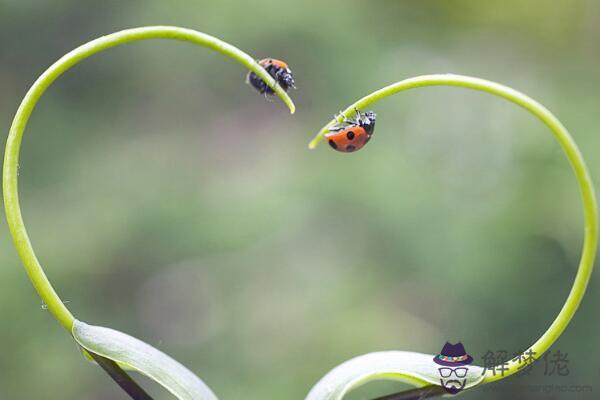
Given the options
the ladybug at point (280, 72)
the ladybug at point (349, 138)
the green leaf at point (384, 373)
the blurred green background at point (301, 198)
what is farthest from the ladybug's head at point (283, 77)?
the blurred green background at point (301, 198)

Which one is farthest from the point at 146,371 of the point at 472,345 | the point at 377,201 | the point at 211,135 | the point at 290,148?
the point at 211,135

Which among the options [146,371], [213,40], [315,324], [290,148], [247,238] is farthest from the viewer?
[290,148]

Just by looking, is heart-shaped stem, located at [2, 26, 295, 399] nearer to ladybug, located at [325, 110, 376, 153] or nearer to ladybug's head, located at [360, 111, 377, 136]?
ladybug, located at [325, 110, 376, 153]

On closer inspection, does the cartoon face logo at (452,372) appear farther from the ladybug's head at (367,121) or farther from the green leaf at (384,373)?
the ladybug's head at (367,121)

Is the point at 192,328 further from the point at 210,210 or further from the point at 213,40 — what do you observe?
the point at 213,40

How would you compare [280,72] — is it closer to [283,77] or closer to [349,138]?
[283,77]

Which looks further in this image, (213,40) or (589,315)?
(589,315)

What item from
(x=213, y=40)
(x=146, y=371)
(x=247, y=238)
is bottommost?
(x=146, y=371)

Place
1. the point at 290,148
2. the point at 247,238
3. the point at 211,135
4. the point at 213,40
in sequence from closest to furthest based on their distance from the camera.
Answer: the point at 213,40
the point at 247,238
the point at 290,148
the point at 211,135
